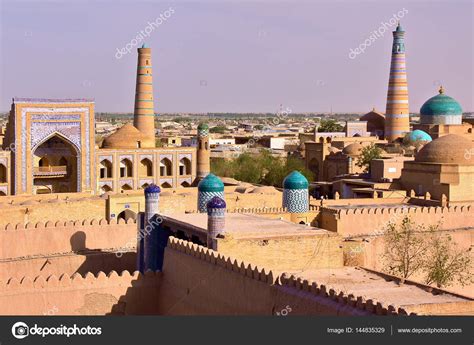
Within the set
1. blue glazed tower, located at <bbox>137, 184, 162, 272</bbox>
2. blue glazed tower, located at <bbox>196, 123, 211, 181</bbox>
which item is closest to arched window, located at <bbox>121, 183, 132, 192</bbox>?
blue glazed tower, located at <bbox>196, 123, 211, 181</bbox>

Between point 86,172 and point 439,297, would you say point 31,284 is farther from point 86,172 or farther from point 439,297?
point 86,172

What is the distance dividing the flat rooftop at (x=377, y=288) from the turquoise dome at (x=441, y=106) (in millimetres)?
30590

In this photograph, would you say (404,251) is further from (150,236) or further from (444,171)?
(444,171)

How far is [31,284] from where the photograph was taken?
15086 millimetres

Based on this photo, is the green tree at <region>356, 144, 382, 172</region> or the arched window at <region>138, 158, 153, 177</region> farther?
the arched window at <region>138, 158, 153, 177</region>

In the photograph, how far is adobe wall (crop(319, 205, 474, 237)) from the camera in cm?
2072

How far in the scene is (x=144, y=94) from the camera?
3981 cm

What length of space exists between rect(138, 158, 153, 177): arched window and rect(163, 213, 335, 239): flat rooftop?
18848mm

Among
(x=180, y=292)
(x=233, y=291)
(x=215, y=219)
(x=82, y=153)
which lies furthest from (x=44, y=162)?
(x=233, y=291)

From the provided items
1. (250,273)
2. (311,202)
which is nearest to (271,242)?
(250,273)

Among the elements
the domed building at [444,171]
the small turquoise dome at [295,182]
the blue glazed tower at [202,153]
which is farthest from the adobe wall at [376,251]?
the blue glazed tower at [202,153]

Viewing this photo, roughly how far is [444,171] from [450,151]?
97 centimetres

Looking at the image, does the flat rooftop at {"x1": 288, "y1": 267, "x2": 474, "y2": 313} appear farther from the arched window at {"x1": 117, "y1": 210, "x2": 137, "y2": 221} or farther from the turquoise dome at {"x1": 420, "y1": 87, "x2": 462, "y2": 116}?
the turquoise dome at {"x1": 420, "y1": 87, "x2": 462, "y2": 116}

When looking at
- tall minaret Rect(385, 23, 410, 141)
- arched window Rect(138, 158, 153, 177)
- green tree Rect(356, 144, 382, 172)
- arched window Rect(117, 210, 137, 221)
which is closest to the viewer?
arched window Rect(117, 210, 137, 221)
